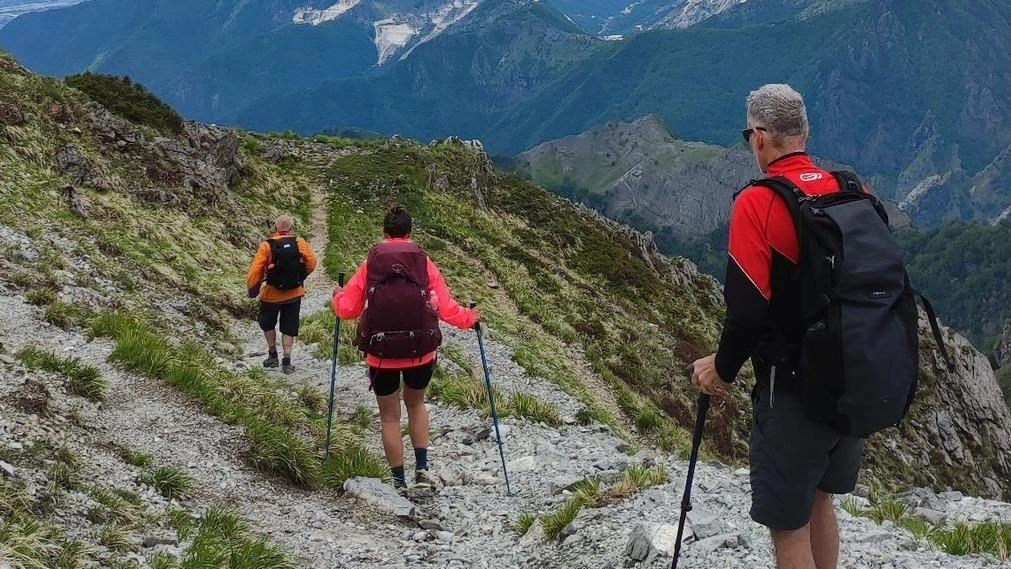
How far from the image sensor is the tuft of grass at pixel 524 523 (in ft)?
23.6

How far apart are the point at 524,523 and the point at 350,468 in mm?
2064

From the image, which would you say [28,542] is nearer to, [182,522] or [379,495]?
[182,522]

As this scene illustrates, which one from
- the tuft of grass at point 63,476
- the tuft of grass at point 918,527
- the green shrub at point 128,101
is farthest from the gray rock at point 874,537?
the green shrub at point 128,101

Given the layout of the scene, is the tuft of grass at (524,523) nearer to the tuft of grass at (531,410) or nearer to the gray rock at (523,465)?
the gray rock at (523,465)

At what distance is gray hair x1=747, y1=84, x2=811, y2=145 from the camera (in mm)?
4145

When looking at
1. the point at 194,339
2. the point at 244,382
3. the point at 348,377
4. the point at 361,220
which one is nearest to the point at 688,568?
the point at 244,382

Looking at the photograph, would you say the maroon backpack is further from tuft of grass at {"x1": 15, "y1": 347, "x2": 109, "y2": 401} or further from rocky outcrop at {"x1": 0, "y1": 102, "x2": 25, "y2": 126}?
rocky outcrop at {"x1": 0, "y1": 102, "x2": 25, "y2": 126}

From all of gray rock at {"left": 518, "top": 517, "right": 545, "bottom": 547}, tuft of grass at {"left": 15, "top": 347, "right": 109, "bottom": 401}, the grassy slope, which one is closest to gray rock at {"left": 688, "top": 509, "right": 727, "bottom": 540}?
gray rock at {"left": 518, "top": 517, "right": 545, "bottom": 547}

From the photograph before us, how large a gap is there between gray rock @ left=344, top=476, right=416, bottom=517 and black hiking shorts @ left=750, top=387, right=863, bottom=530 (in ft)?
13.6

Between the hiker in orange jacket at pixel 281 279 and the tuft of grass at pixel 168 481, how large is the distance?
5693 mm

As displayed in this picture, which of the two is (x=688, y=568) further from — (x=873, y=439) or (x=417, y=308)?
(x=873, y=439)

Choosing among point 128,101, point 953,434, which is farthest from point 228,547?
point 953,434

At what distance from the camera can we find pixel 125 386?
28.2 ft

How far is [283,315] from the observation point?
514 inches
